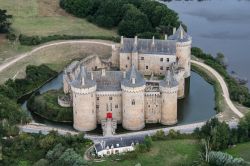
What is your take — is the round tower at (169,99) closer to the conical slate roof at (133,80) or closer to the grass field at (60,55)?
the conical slate roof at (133,80)

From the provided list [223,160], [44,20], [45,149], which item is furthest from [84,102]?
[44,20]

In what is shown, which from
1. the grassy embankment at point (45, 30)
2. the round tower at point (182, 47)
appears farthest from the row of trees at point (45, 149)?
the round tower at point (182, 47)

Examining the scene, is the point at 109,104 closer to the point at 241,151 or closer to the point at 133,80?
the point at 133,80

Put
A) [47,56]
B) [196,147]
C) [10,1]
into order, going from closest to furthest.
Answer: [196,147], [47,56], [10,1]

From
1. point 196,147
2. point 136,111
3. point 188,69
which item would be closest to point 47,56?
point 188,69

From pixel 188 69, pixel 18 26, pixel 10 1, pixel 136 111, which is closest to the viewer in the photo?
pixel 136 111

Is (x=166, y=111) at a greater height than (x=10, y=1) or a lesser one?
lesser

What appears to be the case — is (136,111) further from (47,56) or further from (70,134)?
(47,56)

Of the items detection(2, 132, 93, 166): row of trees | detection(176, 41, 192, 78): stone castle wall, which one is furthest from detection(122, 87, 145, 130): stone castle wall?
detection(176, 41, 192, 78): stone castle wall
